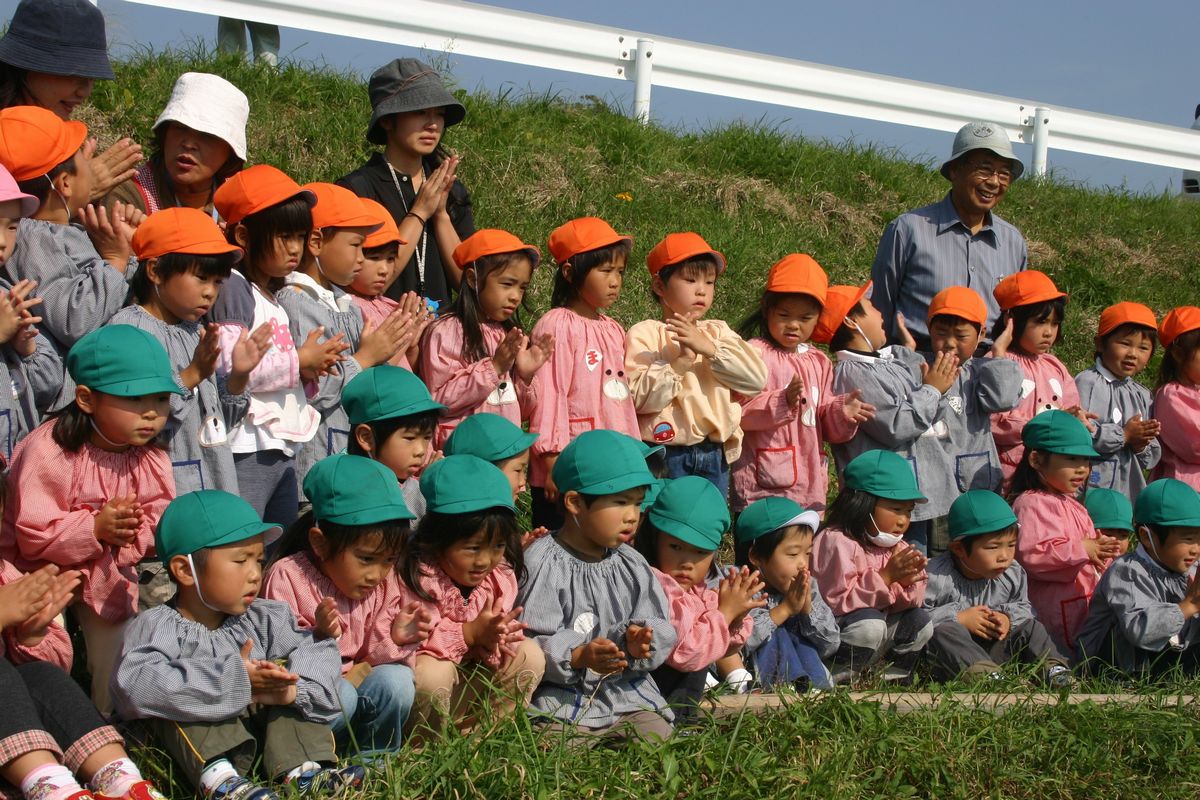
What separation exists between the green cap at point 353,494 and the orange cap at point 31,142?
1.34 meters

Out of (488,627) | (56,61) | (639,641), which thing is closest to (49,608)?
(488,627)

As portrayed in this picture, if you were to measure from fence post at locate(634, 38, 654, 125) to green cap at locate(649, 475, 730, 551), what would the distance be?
5.45 metres

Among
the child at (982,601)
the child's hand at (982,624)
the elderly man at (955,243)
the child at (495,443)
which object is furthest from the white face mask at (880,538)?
the child at (495,443)

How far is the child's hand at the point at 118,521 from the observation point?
3945 millimetres

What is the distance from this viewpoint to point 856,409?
5863 millimetres

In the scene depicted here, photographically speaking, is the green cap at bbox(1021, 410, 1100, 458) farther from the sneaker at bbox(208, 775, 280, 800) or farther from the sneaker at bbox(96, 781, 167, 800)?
the sneaker at bbox(96, 781, 167, 800)

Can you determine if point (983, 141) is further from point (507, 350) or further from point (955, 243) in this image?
point (507, 350)

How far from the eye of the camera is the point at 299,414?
4.84m

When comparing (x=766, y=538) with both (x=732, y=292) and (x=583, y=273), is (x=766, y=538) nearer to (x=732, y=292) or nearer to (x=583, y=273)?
(x=583, y=273)

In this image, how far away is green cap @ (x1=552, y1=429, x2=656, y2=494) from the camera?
455 cm

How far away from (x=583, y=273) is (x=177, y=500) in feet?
7.34

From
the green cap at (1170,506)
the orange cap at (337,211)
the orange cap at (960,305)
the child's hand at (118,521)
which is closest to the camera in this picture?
the child's hand at (118,521)

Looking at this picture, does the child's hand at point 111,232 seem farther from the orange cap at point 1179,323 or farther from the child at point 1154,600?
the orange cap at point 1179,323

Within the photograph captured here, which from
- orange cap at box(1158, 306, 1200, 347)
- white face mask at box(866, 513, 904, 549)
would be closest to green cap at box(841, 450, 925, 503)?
white face mask at box(866, 513, 904, 549)
